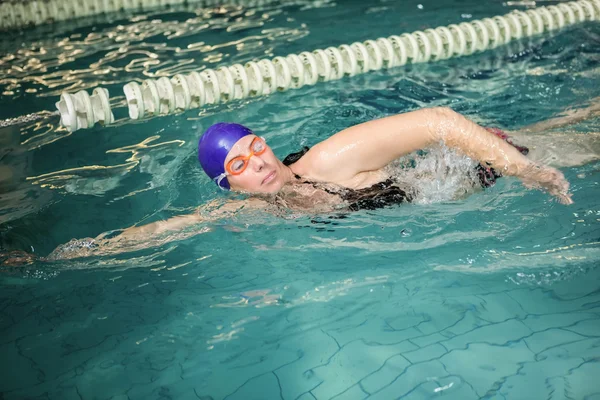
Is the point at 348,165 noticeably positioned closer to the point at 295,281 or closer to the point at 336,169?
the point at 336,169

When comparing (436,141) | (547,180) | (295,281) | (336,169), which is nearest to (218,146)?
(336,169)

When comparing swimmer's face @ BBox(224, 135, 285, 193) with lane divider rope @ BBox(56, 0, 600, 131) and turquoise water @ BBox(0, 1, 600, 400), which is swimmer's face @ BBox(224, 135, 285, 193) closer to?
turquoise water @ BBox(0, 1, 600, 400)

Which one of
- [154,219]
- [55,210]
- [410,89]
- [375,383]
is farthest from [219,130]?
[410,89]

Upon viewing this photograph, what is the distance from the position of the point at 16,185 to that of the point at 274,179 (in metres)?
1.82

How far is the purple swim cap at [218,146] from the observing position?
2973 millimetres

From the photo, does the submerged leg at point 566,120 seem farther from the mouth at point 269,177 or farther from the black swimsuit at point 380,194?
the mouth at point 269,177

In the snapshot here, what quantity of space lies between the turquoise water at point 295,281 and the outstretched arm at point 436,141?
253mm

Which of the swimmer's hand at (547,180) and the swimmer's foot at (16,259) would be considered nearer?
the swimmer's hand at (547,180)

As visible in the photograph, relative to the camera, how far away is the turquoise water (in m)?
2.21

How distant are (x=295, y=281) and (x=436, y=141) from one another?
3.06ft

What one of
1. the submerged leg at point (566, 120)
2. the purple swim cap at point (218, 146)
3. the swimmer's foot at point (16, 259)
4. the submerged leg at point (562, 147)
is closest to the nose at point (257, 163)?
the purple swim cap at point (218, 146)

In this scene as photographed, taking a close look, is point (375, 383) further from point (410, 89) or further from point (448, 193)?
point (410, 89)

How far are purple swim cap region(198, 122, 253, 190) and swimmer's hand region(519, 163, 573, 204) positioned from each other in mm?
1355

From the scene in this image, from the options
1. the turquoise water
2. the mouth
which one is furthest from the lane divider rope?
the mouth
